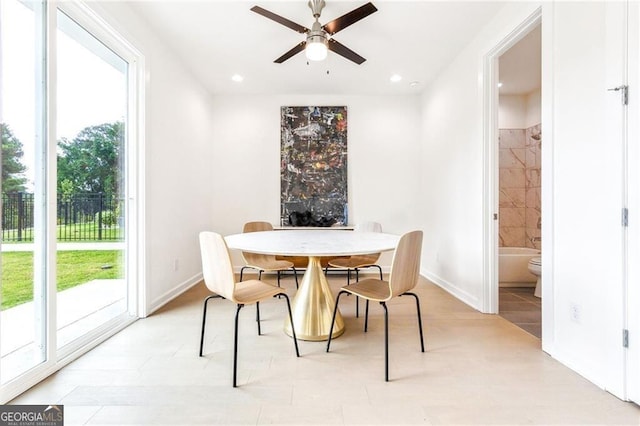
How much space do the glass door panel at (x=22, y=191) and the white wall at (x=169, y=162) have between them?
1.97ft

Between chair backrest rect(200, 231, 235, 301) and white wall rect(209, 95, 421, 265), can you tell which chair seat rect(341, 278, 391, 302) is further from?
white wall rect(209, 95, 421, 265)

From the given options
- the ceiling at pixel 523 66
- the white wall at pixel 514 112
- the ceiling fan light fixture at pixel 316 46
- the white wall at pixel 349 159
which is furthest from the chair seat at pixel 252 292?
the white wall at pixel 514 112

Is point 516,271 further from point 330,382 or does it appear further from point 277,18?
point 277,18

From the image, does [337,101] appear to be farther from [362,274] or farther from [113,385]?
[113,385]

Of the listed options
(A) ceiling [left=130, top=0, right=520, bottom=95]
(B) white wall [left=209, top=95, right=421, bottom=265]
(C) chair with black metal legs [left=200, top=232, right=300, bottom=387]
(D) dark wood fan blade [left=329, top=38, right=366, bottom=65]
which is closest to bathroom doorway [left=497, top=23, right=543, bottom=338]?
(B) white wall [left=209, top=95, right=421, bottom=265]

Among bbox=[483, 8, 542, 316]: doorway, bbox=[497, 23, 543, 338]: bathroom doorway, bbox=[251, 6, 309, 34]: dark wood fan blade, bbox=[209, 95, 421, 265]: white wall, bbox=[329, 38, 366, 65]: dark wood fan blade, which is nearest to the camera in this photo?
bbox=[251, 6, 309, 34]: dark wood fan blade

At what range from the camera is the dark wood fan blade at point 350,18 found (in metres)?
1.92

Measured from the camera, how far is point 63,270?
6.27 ft

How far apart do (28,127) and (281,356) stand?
2.03 metres

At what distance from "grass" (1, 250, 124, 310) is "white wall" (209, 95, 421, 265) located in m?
1.86

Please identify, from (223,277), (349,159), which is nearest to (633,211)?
(223,277)

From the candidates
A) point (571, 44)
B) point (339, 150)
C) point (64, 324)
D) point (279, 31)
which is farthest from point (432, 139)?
point (64, 324)

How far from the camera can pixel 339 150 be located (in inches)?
165

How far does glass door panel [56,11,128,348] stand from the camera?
1916 millimetres
